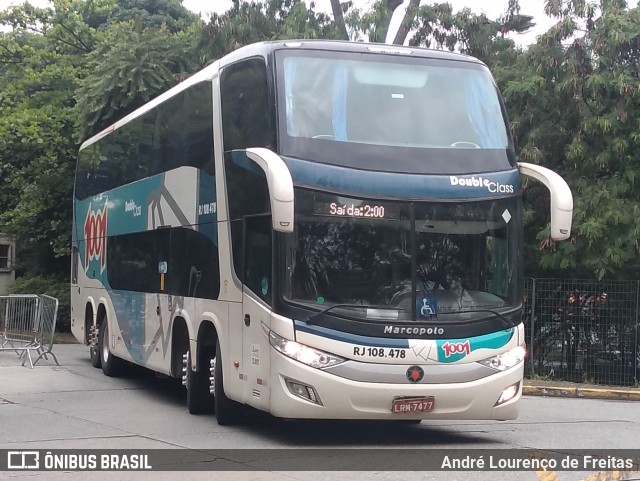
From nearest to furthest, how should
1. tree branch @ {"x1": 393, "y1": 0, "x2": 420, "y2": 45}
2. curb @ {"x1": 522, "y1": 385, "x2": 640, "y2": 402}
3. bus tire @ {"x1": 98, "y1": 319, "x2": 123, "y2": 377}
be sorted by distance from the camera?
curb @ {"x1": 522, "y1": 385, "x2": 640, "y2": 402}
bus tire @ {"x1": 98, "y1": 319, "x2": 123, "y2": 377}
tree branch @ {"x1": 393, "y1": 0, "x2": 420, "y2": 45}

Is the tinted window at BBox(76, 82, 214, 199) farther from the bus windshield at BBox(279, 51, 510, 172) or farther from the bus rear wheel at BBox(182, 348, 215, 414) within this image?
the bus rear wheel at BBox(182, 348, 215, 414)

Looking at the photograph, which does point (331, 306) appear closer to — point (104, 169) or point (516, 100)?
point (104, 169)

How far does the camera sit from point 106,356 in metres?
18.0

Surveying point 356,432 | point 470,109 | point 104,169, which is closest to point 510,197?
point 470,109

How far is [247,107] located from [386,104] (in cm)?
155

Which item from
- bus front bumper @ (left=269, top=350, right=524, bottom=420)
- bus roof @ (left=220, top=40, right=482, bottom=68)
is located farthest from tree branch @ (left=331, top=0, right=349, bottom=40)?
bus front bumper @ (left=269, top=350, right=524, bottom=420)

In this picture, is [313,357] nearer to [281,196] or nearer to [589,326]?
[281,196]

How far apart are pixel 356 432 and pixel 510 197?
10.7 feet

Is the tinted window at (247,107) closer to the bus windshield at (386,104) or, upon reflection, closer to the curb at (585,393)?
the bus windshield at (386,104)

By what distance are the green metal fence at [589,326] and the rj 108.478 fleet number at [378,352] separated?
366 inches

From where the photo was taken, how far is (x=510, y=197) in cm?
1059

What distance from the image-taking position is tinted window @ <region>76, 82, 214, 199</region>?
40.8 ft

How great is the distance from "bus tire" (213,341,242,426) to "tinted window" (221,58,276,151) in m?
2.50

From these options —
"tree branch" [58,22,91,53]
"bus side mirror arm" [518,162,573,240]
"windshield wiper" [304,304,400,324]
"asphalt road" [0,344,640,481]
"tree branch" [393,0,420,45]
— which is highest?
"tree branch" [58,22,91,53]
